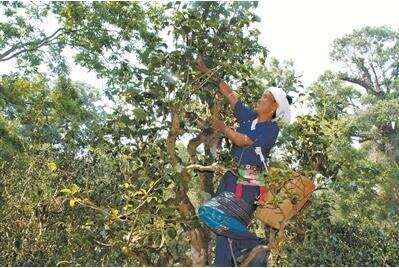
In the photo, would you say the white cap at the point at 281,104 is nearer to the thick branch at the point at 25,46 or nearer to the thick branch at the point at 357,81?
the thick branch at the point at 25,46

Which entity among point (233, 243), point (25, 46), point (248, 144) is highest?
point (25, 46)

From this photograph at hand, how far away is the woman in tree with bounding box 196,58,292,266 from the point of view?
3.96 meters

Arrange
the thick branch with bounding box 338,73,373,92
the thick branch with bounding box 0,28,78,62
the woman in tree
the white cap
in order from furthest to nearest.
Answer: the thick branch with bounding box 338,73,373,92
the thick branch with bounding box 0,28,78,62
the white cap
the woman in tree

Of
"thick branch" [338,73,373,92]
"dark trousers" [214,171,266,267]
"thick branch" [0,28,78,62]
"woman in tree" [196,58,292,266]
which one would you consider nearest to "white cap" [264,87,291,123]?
"woman in tree" [196,58,292,266]

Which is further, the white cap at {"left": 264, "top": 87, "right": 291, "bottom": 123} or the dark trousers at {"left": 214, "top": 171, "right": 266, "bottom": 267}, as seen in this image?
the white cap at {"left": 264, "top": 87, "right": 291, "bottom": 123}

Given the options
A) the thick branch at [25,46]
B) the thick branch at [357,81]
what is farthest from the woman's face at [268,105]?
the thick branch at [357,81]

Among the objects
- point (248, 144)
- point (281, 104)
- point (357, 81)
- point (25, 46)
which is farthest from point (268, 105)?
point (357, 81)

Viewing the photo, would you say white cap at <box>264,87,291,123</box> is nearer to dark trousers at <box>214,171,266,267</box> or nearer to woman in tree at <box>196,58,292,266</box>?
woman in tree at <box>196,58,292,266</box>

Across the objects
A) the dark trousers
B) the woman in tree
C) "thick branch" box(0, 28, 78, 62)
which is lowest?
the dark trousers

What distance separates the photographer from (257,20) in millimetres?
4555

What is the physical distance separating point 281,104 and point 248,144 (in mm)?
456

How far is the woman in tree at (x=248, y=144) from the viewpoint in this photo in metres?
3.96

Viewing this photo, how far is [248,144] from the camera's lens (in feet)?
13.1

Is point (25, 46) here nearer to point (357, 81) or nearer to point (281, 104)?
point (281, 104)
